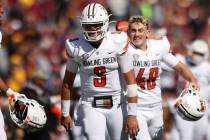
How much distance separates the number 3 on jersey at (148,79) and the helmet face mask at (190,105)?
0.39 metres

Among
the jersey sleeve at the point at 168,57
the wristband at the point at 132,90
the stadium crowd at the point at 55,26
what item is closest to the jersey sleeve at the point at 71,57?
the wristband at the point at 132,90

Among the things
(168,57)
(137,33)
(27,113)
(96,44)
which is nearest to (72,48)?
(96,44)

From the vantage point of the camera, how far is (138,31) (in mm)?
9914

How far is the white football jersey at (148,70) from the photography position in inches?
392

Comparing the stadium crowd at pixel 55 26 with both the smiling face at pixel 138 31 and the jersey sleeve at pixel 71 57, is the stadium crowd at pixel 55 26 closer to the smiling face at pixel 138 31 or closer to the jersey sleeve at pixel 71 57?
the smiling face at pixel 138 31

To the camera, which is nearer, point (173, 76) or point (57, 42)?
point (173, 76)

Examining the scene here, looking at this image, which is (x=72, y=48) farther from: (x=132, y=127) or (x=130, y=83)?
(x=132, y=127)

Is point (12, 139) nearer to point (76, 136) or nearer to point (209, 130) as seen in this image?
point (76, 136)

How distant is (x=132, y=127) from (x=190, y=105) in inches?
42.4

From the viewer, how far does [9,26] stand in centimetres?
1767

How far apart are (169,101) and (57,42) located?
4.18 m

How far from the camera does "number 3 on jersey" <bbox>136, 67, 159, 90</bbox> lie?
9.96 m

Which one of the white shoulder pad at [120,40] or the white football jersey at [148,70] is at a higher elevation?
the white shoulder pad at [120,40]

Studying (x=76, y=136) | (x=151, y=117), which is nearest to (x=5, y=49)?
(x=76, y=136)
